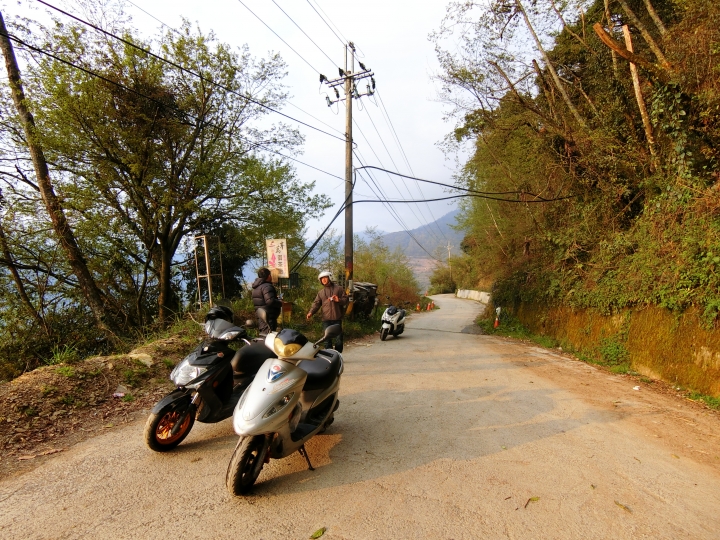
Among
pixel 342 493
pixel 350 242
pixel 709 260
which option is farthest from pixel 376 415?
pixel 350 242

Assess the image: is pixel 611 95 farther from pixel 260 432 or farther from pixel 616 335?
pixel 260 432

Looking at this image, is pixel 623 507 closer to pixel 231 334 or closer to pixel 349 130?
pixel 231 334

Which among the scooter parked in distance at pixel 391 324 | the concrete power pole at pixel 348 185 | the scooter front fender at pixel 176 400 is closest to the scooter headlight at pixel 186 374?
the scooter front fender at pixel 176 400

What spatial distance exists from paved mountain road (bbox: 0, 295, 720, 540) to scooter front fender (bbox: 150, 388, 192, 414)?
43 centimetres

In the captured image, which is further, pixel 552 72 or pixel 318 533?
pixel 552 72

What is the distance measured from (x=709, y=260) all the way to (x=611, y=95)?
5737mm

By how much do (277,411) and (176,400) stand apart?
44.1 inches

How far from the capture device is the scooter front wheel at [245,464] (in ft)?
8.59

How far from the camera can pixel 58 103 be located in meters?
8.70

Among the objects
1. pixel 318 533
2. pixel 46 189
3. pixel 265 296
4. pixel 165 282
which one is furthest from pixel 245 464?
pixel 165 282

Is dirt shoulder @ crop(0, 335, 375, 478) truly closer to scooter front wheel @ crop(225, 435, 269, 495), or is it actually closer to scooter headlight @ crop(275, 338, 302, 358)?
scooter front wheel @ crop(225, 435, 269, 495)

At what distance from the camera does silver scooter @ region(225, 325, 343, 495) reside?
265 centimetres

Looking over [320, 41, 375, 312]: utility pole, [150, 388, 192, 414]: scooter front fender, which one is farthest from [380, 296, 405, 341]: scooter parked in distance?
[150, 388, 192, 414]: scooter front fender

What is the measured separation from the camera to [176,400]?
3.30m
